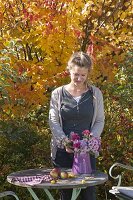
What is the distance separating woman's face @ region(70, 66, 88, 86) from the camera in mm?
4059

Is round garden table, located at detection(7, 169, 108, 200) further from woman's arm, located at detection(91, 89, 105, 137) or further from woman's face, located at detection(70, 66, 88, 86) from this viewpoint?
woman's face, located at detection(70, 66, 88, 86)

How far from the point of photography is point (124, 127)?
572 cm

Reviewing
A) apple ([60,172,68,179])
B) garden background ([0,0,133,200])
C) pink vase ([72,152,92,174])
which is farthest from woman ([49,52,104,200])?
garden background ([0,0,133,200])

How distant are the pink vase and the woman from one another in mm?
147

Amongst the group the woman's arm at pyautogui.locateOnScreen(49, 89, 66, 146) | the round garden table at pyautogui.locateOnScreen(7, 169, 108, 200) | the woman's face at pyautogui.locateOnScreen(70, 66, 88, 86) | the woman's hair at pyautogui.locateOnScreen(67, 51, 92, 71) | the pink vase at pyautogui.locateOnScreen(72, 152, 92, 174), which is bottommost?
the round garden table at pyautogui.locateOnScreen(7, 169, 108, 200)

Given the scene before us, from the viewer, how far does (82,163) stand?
390 cm

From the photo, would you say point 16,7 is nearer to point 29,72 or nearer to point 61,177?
point 29,72

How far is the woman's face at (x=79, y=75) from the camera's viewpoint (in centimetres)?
406

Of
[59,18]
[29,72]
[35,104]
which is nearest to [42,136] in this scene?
[35,104]

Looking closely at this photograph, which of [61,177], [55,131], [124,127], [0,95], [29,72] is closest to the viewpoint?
[61,177]

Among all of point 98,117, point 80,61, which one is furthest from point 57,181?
point 80,61

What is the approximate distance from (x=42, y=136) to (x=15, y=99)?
575 mm

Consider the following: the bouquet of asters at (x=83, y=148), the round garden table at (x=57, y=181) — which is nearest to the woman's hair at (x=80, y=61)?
the bouquet of asters at (x=83, y=148)

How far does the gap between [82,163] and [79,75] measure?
2.40 ft
